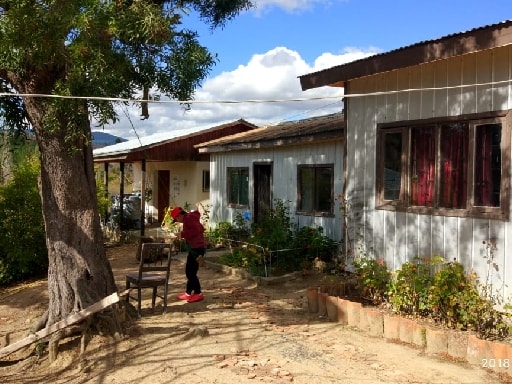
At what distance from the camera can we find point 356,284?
773 centimetres

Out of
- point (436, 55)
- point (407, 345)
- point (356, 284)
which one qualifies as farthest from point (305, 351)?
point (436, 55)

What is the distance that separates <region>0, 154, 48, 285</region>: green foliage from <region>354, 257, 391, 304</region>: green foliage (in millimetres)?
8517

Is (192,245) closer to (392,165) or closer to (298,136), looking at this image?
(392,165)

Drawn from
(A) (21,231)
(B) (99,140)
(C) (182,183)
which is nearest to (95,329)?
(A) (21,231)

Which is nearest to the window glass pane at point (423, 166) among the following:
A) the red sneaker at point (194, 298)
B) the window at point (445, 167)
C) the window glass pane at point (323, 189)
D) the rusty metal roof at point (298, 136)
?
the window at point (445, 167)

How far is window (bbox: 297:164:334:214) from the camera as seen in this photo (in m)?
11.4

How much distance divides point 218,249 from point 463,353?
9.25 meters

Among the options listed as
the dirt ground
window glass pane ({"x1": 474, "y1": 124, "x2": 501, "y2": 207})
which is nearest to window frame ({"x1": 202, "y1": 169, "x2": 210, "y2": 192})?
the dirt ground

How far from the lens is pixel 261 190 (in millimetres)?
14125

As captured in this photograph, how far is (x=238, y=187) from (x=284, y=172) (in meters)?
2.56

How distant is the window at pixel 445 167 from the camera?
631cm

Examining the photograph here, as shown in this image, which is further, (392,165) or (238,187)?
(238,187)

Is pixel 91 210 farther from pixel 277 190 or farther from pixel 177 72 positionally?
pixel 277 190
